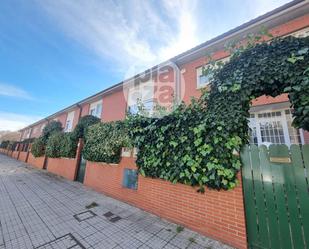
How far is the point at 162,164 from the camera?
4355 millimetres

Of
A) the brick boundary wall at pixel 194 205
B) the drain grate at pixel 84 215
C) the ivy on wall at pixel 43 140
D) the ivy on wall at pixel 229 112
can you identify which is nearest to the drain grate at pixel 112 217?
the drain grate at pixel 84 215

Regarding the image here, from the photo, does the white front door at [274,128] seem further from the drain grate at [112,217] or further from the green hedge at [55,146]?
the green hedge at [55,146]

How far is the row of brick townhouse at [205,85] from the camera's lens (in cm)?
582

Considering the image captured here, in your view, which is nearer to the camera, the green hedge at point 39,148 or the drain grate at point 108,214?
the drain grate at point 108,214

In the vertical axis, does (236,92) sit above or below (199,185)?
above

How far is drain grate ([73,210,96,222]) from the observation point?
432cm

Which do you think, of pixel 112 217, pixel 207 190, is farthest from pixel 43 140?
pixel 207 190

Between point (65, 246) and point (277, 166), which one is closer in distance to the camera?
point (277, 166)

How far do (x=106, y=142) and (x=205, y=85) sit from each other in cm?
571

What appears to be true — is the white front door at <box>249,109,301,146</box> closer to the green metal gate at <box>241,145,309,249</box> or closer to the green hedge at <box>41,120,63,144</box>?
the green metal gate at <box>241,145,309,249</box>

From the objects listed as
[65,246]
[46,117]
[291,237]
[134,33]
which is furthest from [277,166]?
[46,117]

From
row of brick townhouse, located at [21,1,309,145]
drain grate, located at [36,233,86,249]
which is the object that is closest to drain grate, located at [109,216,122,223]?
drain grate, located at [36,233,86,249]

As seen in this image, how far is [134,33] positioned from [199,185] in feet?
24.5

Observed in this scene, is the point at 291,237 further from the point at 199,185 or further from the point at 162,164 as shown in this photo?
the point at 162,164
